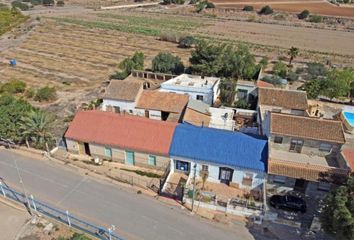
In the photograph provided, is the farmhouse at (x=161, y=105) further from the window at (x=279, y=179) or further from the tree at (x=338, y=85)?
the tree at (x=338, y=85)

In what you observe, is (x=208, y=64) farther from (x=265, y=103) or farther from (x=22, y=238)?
(x=22, y=238)

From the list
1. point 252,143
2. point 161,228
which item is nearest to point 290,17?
point 252,143

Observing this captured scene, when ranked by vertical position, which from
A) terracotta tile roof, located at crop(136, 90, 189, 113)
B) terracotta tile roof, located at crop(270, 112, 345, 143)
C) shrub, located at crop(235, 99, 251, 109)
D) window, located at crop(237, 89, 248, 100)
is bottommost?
shrub, located at crop(235, 99, 251, 109)

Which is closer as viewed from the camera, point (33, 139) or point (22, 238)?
point (22, 238)

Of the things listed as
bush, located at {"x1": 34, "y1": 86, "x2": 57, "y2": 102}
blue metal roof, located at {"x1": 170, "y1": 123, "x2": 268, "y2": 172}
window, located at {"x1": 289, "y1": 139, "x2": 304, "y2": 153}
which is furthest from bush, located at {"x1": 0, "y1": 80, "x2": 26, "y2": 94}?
window, located at {"x1": 289, "y1": 139, "x2": 304, "y2": 153}

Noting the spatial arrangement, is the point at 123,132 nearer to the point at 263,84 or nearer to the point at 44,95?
the point at 44,95

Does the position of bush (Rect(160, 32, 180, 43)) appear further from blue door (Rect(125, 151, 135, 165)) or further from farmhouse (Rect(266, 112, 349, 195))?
farmhouse (Rect(266, 112, 349, 195))

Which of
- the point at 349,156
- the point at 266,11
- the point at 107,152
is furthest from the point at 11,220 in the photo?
the point at 266,11
